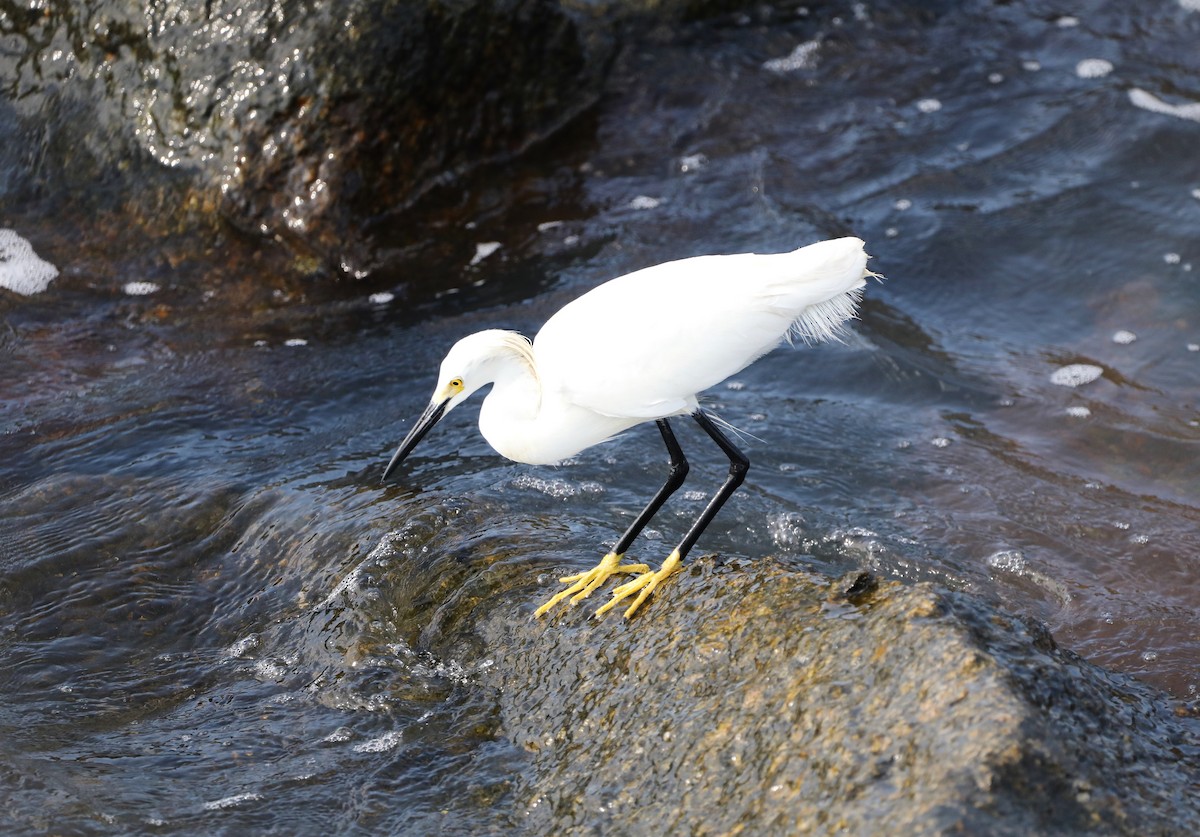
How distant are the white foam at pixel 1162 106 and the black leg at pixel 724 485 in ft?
20.4

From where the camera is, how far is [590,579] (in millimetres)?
4062

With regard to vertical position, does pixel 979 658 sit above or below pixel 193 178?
below

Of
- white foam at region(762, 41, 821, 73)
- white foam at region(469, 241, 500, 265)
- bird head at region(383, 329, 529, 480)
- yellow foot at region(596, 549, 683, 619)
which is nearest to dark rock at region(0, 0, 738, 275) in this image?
white foam at region(469, 241, 500, 265)

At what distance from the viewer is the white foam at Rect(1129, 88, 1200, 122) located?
8.64 meters

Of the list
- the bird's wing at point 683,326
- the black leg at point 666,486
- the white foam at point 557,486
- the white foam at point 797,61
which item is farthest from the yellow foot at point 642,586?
the white foam at point 797,61

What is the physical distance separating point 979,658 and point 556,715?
1.34 m

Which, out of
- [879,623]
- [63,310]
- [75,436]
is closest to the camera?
[879,623]

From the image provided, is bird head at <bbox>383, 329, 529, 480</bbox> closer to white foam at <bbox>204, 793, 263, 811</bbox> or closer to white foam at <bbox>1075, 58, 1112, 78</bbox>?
white foam at <bbox>204, 793, 263, 811</bbox>

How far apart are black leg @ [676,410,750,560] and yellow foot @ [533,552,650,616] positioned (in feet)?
0.58

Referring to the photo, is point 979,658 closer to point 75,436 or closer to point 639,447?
point 639,447

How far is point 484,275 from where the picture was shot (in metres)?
7.23

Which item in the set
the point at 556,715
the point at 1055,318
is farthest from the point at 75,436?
the point at 1055,318

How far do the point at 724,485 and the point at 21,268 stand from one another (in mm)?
4941

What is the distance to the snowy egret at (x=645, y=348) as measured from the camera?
3.87 metres
